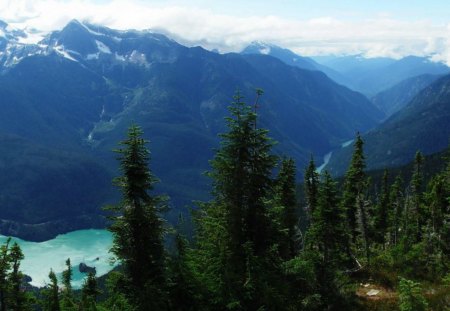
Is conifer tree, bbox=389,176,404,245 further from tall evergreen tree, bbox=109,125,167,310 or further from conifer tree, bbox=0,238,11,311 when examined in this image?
conifer tree, bbox=0,238,11,311

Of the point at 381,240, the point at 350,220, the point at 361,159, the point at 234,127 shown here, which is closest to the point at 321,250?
the point at 234,127

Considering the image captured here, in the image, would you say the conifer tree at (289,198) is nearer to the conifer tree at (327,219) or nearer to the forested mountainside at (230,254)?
the conifer tree at (327,219)

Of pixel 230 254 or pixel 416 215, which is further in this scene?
pixel 416 215

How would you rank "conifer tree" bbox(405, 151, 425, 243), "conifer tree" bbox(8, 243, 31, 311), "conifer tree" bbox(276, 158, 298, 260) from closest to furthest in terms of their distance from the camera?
"conifer tree" bbox(8, 243, 31, 311)
"conifer tree" bbox(276, 158, 298, 260)
"conifer tree" bbox(405, 151, 425, 243)

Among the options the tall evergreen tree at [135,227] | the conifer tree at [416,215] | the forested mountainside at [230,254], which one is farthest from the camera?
the conifer tree at [416,215]

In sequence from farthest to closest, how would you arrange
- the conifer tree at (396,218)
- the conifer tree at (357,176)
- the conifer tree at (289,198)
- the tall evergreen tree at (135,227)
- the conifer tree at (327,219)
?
the conifer tree at (396,218) < the conifer tree at (357,176) < the conifer tree at (289,198) < the conifer tree at (327,219) < the tall evergreen tree at (135,227)

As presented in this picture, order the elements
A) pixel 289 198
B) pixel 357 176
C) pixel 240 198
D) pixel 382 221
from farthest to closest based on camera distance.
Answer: pixel 382 221
pixel 357 176
pixel 289 198
pixel 240 198

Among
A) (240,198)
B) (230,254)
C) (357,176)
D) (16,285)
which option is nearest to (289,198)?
(357,176)

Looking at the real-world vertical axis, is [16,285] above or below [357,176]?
below

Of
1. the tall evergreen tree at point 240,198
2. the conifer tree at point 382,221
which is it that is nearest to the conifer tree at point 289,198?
the tall evergreen tree at point 240,198

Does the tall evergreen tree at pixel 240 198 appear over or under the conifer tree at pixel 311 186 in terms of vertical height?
under

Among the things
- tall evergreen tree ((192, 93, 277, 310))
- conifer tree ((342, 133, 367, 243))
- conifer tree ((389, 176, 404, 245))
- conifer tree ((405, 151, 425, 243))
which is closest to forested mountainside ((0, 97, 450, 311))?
tall evergreen tree ((192, 93, 277, 310))

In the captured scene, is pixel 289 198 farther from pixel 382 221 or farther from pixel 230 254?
pixel 382 221
